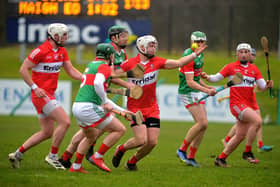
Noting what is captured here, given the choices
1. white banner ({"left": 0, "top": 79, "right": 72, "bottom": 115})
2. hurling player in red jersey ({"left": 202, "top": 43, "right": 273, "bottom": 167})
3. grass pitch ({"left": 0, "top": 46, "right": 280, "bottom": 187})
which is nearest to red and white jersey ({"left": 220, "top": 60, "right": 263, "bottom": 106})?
hurling player in red jersey ({"left": 202, "top": 43, "right": 273, "bottom": 167})

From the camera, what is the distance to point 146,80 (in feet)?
31.0

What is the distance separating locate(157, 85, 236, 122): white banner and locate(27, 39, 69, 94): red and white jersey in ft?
38.1

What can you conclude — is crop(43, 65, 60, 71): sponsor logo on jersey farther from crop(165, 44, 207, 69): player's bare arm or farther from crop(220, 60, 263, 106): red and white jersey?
crop(220, 60, 263, 106): red and white jersey

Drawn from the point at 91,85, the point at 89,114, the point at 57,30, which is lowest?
the point at 89,114

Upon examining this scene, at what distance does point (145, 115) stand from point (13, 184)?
2516mm

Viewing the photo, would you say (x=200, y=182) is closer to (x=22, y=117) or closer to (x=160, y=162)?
(x=160, y=162)

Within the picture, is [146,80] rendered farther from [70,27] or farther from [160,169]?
[70,27]

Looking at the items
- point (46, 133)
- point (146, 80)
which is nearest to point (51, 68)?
point (46, 133)

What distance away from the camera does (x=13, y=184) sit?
312 inches

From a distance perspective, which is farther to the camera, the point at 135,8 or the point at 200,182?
the point at 135,8

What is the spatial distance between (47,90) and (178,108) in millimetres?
12119

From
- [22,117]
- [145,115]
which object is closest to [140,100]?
[145,115]

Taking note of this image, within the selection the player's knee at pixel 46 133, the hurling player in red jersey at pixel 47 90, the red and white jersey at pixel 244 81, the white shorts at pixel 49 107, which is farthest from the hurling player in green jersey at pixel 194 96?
the player's knee at pixel 46 133

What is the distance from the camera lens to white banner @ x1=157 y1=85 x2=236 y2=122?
20875 millimetres
